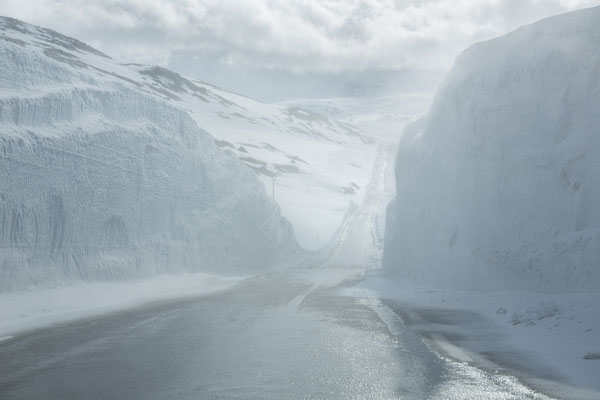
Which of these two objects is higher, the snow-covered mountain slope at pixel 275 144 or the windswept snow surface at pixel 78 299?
the snow-covered mountain slope at pixel 275 144

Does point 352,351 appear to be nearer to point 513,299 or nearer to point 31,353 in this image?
point 31,353

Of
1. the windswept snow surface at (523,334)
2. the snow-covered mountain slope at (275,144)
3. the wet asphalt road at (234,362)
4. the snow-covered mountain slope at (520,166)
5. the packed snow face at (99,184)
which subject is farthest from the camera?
the snow-covered mountain slope at (275,144)

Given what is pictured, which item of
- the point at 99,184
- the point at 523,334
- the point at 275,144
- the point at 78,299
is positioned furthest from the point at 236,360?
the point at 275,144

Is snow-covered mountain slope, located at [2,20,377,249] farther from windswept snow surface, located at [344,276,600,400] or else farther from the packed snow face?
windswept snow surface, located at [344,276,600,400]

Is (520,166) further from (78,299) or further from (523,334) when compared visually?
(78,299)

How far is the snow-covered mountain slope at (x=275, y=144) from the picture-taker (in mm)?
82419

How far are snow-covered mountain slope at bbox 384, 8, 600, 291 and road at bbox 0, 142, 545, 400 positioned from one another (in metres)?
5.09

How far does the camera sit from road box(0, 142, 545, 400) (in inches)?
294

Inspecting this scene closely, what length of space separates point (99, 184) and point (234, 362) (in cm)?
1680

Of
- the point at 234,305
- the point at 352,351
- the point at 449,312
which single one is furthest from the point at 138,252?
the point at 352,351

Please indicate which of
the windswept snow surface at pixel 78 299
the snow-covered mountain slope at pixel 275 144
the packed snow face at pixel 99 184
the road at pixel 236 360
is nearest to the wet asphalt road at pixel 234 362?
the road at pixel 236 360

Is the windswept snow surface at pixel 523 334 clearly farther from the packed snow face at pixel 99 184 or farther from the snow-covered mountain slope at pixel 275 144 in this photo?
the snow-covered mountain slope at pixel 275 144

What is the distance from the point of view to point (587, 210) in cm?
1591

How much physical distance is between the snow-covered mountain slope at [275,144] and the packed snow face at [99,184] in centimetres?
2567
